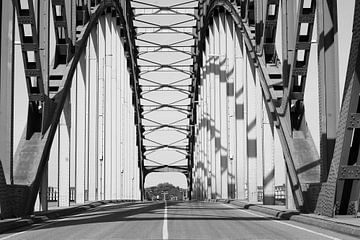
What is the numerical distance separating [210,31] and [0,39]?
3886 cm

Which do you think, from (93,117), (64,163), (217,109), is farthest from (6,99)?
(217,109)

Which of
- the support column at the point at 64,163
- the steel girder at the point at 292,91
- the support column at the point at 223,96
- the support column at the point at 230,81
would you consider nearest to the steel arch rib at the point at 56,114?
the support column at the point at 64,163

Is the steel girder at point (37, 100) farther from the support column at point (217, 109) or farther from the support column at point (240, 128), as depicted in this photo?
the support column at point (217, 109)

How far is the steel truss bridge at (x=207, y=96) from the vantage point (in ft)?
62.2

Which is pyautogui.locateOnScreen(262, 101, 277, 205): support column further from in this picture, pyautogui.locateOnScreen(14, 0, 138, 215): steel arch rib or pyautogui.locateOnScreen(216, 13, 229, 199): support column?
pyautogui.locateOnScreen(216, 13, 229, 199): support column

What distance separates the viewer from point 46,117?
2419cm

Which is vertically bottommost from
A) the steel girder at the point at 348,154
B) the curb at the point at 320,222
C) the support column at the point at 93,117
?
the curb at the point at 320,222

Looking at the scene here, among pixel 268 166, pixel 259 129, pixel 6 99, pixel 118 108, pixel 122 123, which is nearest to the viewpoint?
pixel 6 99

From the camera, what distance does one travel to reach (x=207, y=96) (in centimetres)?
6112

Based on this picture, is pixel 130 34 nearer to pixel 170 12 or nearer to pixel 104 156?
pixel 170 12

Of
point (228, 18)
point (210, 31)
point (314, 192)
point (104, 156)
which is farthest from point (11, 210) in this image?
point (210, 31)

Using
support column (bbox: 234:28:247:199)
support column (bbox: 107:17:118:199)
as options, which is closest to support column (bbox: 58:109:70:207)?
support column (bbox: 234:28:247:199)

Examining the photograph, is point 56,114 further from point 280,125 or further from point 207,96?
point 207,96

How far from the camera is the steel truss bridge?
1897 cm
